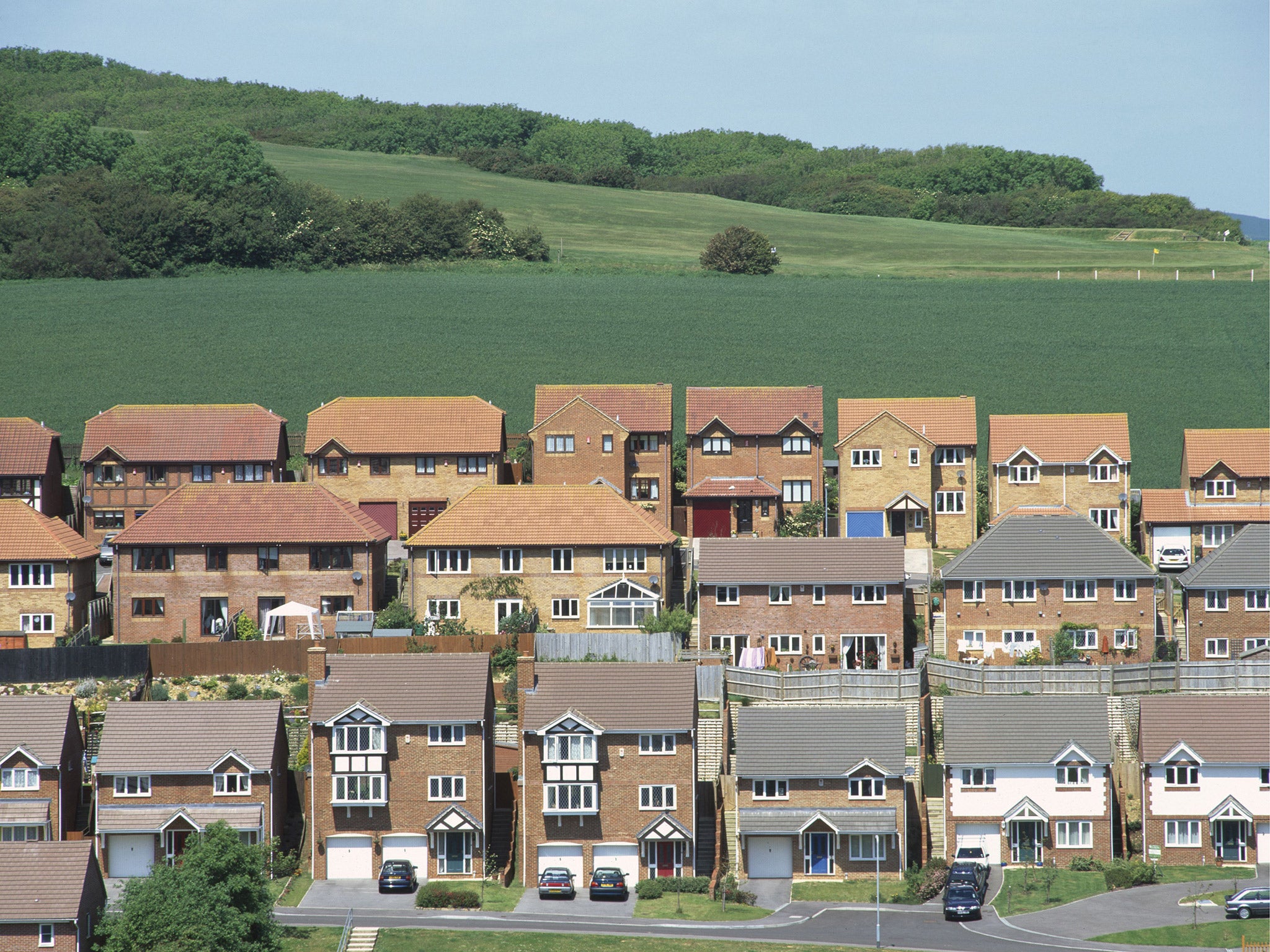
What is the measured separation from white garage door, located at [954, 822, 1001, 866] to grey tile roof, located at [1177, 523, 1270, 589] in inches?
626

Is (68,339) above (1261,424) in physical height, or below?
above

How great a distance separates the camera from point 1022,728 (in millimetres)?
61250

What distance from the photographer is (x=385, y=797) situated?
60219 mm

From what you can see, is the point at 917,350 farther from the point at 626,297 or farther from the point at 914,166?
the point at 914,166

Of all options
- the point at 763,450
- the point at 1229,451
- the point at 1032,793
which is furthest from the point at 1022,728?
the point at 1229,451

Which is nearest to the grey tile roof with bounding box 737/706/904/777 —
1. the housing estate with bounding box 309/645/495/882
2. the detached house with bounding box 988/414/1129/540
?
the housing estate with bounding box 309/645/495/882

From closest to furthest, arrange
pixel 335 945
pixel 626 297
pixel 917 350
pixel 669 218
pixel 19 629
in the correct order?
pixel 335 945, pixel 19 629, pixel 917 350, pixel 626 297, pixel 669 218

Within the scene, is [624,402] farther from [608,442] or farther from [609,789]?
[609,789]

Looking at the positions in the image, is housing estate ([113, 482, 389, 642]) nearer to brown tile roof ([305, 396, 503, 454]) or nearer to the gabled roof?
brown tile roof ([305, 396, 503, 454])

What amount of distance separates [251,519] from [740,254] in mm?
75175

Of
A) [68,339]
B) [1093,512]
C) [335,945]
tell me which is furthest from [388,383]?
[335,945]

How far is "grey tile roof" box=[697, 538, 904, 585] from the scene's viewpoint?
70.1 metres

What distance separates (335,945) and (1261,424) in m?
71.7

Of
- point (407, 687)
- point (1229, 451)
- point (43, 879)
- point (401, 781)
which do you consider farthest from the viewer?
point (1229, 451)
